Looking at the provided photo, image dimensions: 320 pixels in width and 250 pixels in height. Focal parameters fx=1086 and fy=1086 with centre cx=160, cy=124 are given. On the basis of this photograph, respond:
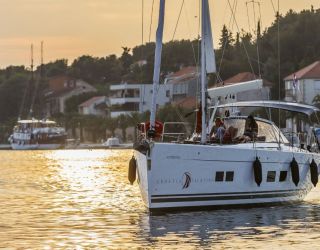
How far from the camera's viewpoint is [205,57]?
37.6 meters

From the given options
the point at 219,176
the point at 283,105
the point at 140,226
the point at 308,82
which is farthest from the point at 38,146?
the point at 140,226

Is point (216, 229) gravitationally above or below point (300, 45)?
below

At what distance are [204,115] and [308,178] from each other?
7416 mm

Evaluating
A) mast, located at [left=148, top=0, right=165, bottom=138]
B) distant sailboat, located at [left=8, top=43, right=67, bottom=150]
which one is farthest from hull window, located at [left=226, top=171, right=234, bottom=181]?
distant sailboat, located at [left=8, top=43, right=67, bottom=150]

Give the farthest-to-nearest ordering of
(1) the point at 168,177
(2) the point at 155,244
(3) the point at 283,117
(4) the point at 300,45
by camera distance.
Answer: (4) the point at 300,45 → (3) the point at 283,117 → (1) the point at 168,177 → (2) the point at 155,244

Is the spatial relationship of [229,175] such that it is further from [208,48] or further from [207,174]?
[208,48]

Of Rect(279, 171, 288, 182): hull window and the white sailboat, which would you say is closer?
the white sailboat

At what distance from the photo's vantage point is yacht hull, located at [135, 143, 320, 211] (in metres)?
34.7

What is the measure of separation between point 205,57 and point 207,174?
14.5 feet

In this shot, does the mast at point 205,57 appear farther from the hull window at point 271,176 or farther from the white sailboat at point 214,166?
the hull window at point 271,176

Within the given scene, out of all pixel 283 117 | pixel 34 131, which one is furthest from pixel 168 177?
pixel 34 131

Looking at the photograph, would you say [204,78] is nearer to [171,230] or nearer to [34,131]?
[171,230]

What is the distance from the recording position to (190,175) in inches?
1383

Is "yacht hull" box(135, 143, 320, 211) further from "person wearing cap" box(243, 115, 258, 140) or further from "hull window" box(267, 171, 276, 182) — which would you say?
"person wearing cap" box(243, 115, 258, 140)
